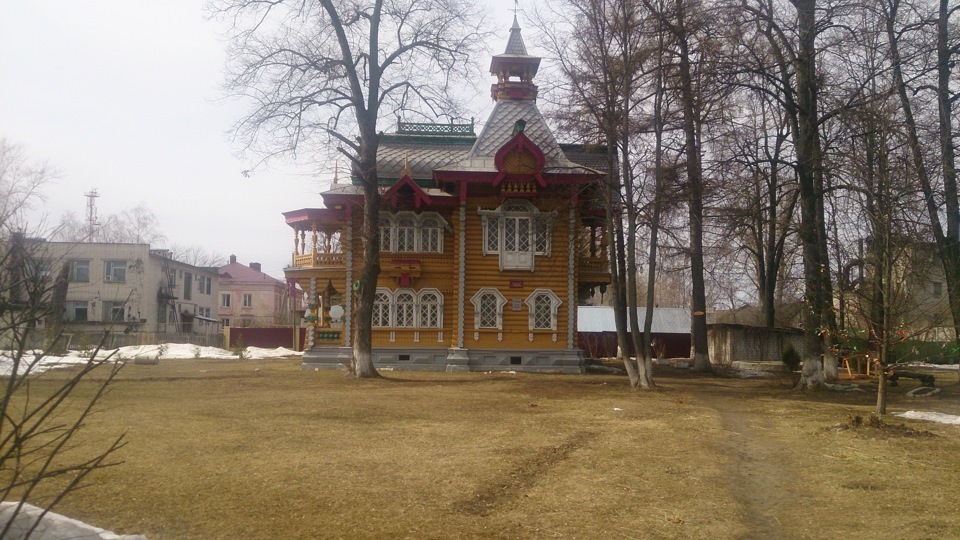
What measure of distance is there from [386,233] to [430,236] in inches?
66.6

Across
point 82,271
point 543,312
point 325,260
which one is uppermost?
point 82,271

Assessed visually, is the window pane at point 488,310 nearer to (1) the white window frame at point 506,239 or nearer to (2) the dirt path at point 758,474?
(1) the white window frame at point 506,239

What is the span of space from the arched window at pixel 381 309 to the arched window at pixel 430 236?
7.43ft

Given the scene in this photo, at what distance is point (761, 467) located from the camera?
31.9ft

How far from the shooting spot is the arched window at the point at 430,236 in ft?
93.6

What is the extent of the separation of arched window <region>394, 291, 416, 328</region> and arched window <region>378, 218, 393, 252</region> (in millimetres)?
1791

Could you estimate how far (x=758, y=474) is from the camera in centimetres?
931

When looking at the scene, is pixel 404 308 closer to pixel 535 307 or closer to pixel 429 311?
pixel 429 311

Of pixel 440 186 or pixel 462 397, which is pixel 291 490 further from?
pixel 440 186

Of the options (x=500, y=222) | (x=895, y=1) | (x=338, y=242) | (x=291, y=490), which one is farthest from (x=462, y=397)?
(x=895, y=1)

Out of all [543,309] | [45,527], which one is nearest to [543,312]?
[543,309]

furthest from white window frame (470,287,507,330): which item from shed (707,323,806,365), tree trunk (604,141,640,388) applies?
shed (707,323,806,365)

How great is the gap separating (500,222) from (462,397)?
452 inches

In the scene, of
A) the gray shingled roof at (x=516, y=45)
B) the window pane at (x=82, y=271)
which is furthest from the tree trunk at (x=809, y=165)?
the window pane at (x=82, y=271)
